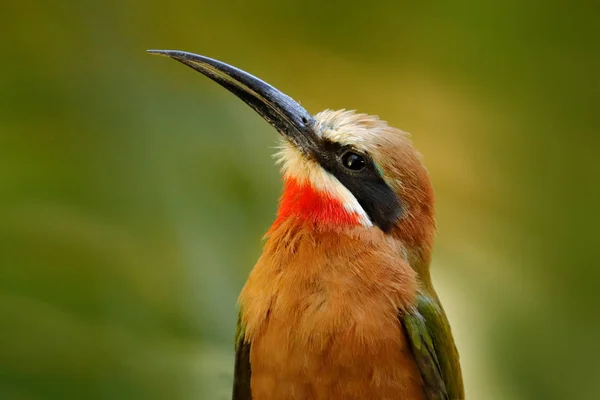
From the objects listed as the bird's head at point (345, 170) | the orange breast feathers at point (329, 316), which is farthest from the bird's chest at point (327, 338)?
the bird's head at point (345, 170)

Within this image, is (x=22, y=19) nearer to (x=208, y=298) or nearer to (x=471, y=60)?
(x=208, y=298)

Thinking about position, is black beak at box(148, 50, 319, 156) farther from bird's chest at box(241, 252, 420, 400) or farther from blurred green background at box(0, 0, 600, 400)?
blurred green background at box(0, 0, 600, 400)

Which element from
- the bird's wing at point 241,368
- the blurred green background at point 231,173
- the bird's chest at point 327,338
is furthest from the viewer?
the blurred green background at point 231,173

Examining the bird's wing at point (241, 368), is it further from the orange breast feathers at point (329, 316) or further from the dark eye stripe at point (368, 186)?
the dark eye stripe at point (368, 186)

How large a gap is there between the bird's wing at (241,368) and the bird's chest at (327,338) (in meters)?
0.05

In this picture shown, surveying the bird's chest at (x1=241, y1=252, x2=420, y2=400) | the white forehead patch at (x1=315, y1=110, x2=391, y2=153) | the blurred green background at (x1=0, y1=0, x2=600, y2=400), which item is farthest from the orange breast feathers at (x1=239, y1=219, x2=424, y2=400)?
the blurred green background at (x1=0, y1=0, x2=600, y2=400)

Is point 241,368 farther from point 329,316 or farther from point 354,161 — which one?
point 354,161

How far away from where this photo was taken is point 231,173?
1536 mm

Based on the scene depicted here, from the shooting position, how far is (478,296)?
1604 millimetres

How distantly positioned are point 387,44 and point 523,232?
62 cm

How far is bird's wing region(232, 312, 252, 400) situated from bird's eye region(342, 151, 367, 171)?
0.35 metres

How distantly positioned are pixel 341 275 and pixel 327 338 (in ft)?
0.37

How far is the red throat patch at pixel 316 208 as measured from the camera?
113 centimetres

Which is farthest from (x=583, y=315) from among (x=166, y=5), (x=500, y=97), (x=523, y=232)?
(x=166, y=5)
